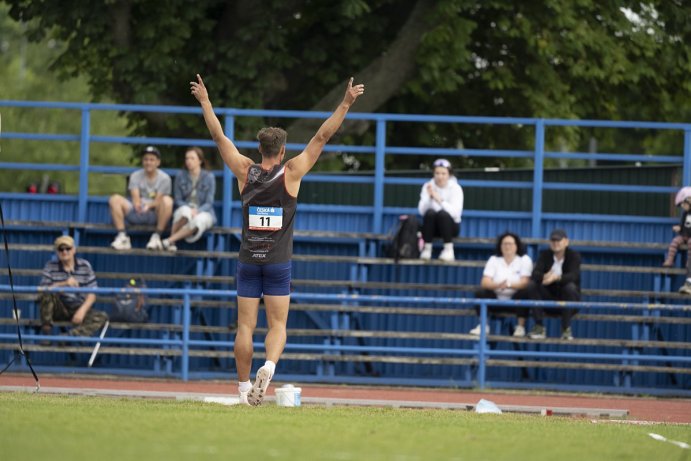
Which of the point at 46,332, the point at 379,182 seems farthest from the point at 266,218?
the point at 379,182

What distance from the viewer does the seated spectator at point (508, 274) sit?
17953 mm

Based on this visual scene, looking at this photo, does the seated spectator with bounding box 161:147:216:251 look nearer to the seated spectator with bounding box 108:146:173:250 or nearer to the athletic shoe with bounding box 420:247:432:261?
the seated spectator with bounding box 108:146:173:250

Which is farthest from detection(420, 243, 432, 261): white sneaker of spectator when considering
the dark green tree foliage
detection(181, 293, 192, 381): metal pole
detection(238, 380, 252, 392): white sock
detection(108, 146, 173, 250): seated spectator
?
detection(238, 380, 252, 392): white sock

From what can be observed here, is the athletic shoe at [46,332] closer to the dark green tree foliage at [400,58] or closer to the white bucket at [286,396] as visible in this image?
the dark green tree foliage at [400,58]

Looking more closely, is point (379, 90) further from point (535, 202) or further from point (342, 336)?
point (342, 336)

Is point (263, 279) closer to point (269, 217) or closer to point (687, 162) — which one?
point (269, 217)

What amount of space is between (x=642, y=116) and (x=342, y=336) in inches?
475

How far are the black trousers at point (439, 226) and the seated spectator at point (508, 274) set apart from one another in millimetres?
748

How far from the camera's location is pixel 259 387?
11758 millimetres

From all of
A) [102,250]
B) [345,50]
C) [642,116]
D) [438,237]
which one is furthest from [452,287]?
[642,116]

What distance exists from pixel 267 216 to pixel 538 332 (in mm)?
6626

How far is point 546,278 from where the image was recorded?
58.6 ft

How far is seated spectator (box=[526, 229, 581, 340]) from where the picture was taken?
17.8 meters

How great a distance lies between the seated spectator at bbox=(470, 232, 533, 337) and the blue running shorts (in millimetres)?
6223
